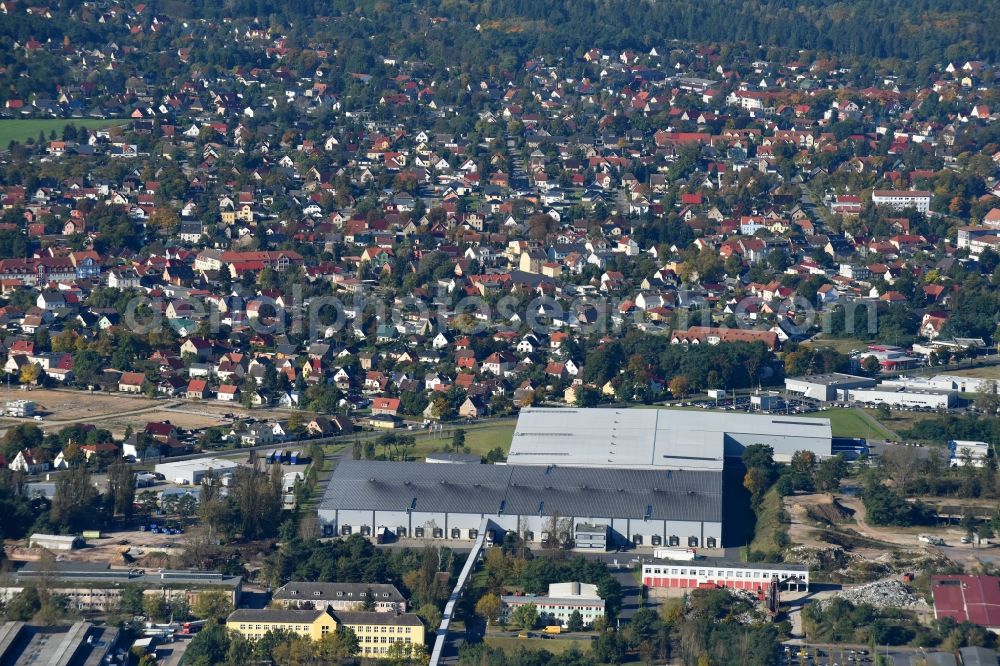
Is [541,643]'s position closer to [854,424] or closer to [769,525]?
[769,525]

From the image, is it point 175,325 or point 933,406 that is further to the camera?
point 175,325

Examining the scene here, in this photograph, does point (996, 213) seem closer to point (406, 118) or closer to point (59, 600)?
point (406, 118)

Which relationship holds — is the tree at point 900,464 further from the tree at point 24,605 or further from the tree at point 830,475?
the tree at point 24,605

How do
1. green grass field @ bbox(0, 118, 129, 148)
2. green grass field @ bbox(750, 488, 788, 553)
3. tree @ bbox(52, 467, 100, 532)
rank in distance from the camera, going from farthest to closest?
green grass field @ bbox(0, 118, 129, 148), tree @ bbox(52, 467, 100, 532), green grass field @ bbox(750, 488, 788, 553)

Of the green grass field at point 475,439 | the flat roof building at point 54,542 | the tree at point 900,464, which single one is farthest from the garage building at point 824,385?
the flat roof building at point 54,542

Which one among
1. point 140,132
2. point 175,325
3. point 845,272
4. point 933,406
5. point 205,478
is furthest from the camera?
point 140,132

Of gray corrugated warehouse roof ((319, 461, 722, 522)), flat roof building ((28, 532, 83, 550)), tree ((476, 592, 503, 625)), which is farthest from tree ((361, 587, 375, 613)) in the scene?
flat roof building ((28, 532, 83, 550))

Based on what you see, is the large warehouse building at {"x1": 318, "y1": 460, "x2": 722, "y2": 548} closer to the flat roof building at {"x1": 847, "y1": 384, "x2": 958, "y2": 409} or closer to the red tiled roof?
the red tiled roof

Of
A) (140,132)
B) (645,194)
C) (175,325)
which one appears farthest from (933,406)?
(140,132)
